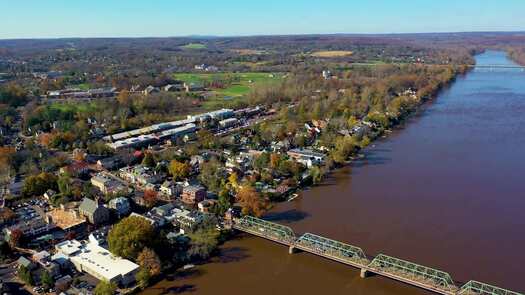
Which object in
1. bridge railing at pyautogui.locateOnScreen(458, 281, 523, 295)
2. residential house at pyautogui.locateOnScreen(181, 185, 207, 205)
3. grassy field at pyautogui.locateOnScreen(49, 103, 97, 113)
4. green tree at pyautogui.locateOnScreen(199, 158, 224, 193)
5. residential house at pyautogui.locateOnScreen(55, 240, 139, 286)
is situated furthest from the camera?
grassy field at pyautogui.locateOnScreen(49, 103, 97, 113)

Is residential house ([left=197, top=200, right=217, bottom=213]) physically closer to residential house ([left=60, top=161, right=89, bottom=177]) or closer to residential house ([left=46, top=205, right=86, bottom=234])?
residential house ([left=46, top=205, right=86, bottom=234])

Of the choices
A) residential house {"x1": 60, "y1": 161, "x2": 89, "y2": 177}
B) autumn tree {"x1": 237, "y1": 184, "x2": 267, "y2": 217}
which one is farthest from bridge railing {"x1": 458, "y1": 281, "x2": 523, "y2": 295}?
residential house {"x1": 60, "y1": 161, "x2": 89, "y2": 177}

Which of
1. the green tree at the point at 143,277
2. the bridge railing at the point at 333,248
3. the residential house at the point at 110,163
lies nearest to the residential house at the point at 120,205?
the green tree at the point at 143,277

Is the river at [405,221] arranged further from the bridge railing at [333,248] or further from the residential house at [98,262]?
the residential house at [98,262]

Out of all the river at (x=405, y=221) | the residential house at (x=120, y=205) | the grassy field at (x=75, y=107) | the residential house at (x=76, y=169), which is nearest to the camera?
the river at (x=405, y=221)

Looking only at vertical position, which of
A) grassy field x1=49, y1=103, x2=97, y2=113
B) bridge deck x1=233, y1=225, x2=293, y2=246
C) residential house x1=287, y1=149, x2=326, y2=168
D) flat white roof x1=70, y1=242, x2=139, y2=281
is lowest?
flat white roof x1=70, y1=242, x2=139, y2=281

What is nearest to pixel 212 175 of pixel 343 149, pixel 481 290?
pixel 343 149
